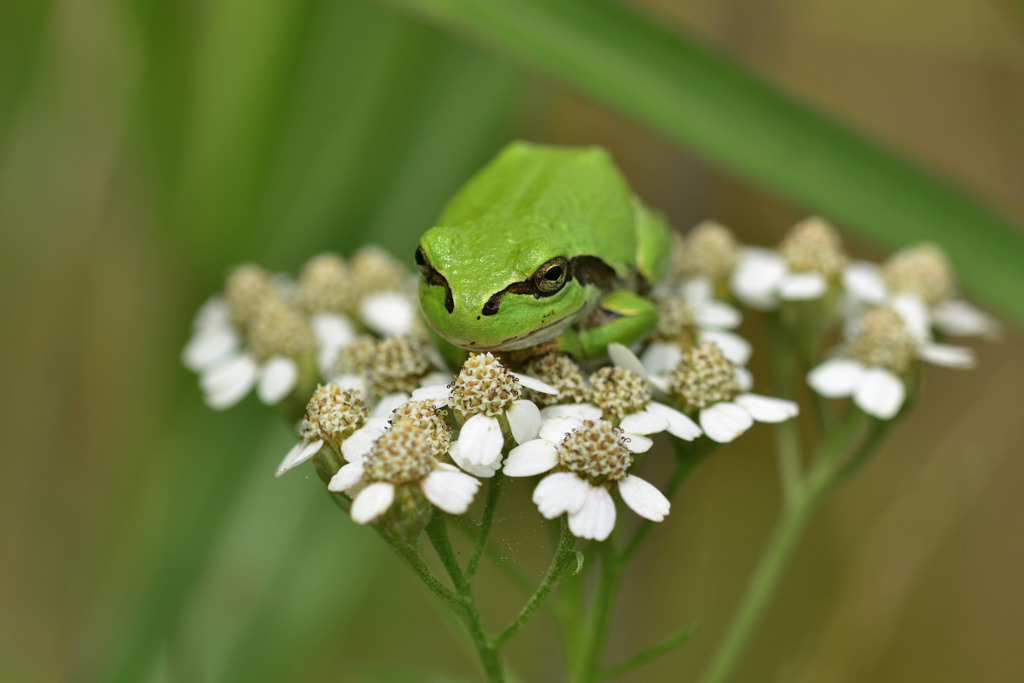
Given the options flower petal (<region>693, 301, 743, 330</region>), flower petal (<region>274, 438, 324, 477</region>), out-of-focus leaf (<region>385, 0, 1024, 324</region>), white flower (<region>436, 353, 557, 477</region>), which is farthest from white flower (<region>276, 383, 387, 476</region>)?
out-of-focus leaf (<region>385, 0, 1024, 324</region>)

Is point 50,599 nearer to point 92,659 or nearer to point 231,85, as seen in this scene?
point 92,659

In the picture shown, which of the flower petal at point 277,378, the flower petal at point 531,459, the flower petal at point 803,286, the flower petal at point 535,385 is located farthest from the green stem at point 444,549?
the flower petal at point 803,286

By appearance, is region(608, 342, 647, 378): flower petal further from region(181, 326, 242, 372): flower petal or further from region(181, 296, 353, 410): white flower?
region(181, 326, 242, 372): flower petal

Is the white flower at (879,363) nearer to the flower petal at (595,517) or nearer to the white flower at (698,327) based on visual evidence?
the white flower at (698,327)

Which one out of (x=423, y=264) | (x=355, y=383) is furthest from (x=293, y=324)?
(x=423, y=264)

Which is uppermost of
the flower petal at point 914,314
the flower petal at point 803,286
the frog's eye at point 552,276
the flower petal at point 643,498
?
the flower petal at point 914,314

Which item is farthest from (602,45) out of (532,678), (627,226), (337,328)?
(532,678)
